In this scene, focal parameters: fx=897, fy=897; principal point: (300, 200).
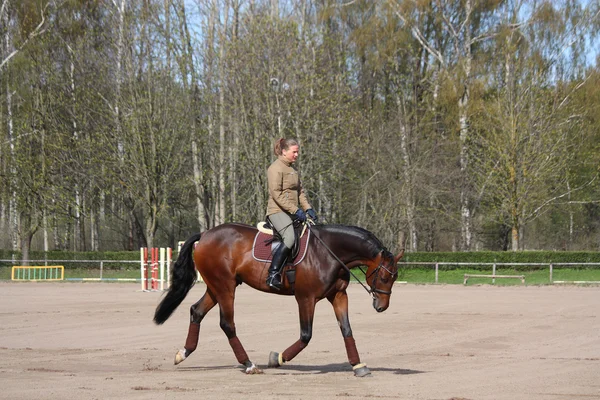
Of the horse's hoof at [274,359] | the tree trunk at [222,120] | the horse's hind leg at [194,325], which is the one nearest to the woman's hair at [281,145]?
the horse's hind leg at [194,325]

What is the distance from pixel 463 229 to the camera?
153ft

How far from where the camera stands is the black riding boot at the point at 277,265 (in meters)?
10.3

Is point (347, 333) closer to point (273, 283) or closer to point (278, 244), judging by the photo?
point (273, 283)

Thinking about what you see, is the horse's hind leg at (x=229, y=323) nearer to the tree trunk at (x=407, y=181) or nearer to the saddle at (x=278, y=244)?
the saddle at (x=278, y=244)

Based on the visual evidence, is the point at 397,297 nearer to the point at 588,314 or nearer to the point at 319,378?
the point at 588,314

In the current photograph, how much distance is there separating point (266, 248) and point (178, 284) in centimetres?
145

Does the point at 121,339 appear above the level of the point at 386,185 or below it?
below

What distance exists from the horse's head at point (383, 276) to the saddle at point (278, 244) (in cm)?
85

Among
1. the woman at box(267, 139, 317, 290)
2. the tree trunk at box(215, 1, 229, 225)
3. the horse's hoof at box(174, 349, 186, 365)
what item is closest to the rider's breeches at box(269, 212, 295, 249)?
the woman at box(267, 139, 317, 290)

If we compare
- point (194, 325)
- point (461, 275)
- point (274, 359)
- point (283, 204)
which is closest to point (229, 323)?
point (194, 325)

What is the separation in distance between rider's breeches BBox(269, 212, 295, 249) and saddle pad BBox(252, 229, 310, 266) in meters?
0.18

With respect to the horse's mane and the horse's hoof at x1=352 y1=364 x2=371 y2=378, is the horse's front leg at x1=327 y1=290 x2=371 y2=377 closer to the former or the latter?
the horse's hoof at x1=352 y1=364 x2=371 y2=378

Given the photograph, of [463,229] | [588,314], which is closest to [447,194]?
[463,229]

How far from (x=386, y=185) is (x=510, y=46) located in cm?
951
